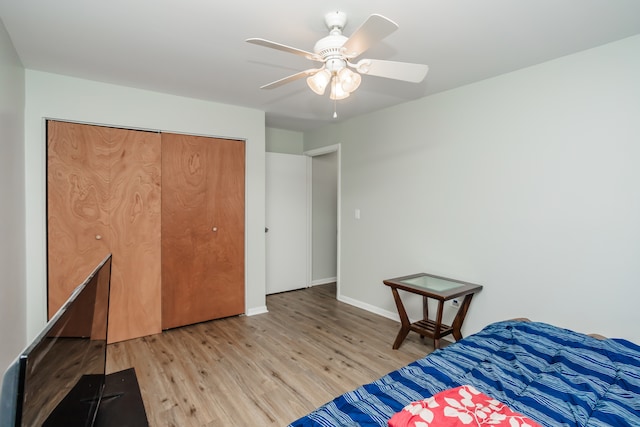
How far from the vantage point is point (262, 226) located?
3893mm

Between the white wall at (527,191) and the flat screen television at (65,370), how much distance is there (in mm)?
2733

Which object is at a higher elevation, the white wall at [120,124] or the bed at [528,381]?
the white wall at [120,124]

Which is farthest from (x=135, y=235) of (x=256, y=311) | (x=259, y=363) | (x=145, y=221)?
(x=259, y=363)

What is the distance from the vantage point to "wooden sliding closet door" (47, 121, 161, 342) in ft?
9.19

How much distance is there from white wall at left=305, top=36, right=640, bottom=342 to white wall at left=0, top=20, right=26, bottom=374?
123 inches

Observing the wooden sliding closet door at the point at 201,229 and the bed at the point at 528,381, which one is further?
the wooden sliding closet door at the point at 201,229

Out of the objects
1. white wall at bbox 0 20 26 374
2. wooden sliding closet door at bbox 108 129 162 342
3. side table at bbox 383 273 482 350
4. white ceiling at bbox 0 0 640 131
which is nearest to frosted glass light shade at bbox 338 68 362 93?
white ceiling at bbox 0 0 640 131

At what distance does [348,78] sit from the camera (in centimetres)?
177

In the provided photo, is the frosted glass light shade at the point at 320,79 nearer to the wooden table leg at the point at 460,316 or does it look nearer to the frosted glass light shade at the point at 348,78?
the frosted glass light shade at the point at 348,78

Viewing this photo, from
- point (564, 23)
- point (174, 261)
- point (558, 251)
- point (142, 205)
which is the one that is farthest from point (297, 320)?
point (564, 23)

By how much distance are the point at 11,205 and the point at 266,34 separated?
2.02 m

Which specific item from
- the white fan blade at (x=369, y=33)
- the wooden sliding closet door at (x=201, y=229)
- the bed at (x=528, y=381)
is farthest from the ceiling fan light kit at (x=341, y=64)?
the wooden sliding closet door at (x=201, y=229)

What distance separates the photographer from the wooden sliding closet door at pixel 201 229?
11.0 ft

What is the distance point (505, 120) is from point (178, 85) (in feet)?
9.24
